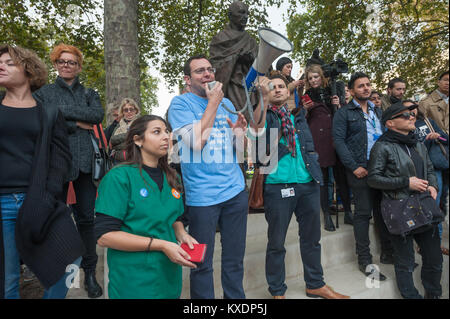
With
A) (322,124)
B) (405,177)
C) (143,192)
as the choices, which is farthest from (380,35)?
(143,192)

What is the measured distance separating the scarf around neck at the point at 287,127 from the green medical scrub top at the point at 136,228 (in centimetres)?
148

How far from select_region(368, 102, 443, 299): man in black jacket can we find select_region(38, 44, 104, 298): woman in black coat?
2664 mm

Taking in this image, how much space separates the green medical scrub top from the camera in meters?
1.51

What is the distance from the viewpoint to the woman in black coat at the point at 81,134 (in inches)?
96.8

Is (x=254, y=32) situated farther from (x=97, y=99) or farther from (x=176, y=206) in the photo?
(x=176, y=206)

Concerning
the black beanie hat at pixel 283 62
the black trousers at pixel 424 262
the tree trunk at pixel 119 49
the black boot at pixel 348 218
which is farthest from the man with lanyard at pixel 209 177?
the black beanie hat at pixel 283 62

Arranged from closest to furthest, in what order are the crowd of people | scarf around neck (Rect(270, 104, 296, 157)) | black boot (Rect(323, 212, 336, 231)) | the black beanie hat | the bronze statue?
the crowd of people, scarf around neck (Rect(270, 104, 296, 157)), the bronze statue, black boot (Rect(323, 212, 336, 231)), the black beanie hat

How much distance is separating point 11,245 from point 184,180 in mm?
1050

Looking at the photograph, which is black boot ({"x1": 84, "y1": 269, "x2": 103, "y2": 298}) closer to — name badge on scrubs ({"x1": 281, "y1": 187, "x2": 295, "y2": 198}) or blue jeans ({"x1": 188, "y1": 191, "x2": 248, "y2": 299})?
blue jeans ({"x1": 188, "y1": 191, "x2": 248, "y2": 299})

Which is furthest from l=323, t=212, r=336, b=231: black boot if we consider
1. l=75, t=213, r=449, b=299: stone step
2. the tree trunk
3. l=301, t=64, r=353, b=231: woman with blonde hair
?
the tree trunk

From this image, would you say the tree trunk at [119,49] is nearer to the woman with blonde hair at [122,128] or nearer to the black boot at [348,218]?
the woman with blonde hair at [122,128]

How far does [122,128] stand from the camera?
3.48 metres
